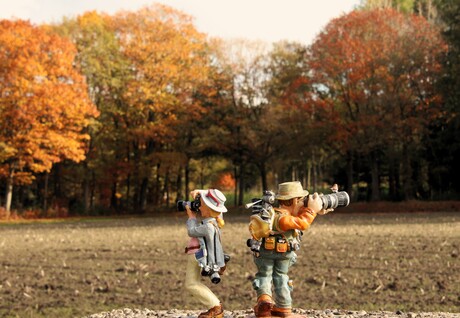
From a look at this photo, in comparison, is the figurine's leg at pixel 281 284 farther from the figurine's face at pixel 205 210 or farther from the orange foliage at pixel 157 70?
the orange foliage at pixel 157 70

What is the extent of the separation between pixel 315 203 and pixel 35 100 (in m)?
41.1

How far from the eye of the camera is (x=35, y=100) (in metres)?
43.0

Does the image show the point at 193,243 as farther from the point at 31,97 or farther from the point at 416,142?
the point at 416,142

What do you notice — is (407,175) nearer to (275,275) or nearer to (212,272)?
(275,275)

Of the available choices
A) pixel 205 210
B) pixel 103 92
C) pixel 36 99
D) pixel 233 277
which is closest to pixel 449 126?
pixel 103 92

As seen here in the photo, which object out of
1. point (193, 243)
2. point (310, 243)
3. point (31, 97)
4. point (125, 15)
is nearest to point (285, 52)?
point (125, 15)

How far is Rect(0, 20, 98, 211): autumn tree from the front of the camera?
4288 centimetres

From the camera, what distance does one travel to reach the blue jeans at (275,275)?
4961mm

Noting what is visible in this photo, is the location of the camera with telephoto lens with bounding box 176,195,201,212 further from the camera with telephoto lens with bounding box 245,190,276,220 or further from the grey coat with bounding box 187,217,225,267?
the camera with telephoto lens with bounding box 245,190,276,220

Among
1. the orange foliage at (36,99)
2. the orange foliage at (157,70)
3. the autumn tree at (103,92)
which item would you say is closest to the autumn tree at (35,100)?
the orange foliage at (36,99)

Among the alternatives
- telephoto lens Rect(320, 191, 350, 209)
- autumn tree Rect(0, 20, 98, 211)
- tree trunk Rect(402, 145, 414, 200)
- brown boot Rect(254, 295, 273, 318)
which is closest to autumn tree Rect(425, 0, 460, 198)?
tree trunk Rect(402, 145, 414, 200)

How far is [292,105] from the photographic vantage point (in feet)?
157

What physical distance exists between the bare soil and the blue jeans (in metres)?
1.16

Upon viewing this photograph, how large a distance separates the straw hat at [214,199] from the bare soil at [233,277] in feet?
5.26
